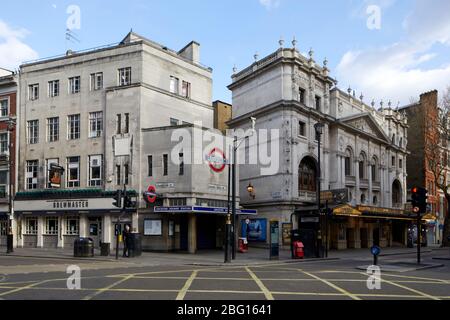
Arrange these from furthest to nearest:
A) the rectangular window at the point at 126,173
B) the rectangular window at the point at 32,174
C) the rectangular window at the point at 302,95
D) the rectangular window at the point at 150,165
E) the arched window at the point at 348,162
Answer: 1. the arched window at the point at 348,162
2. the rectangular window at the point at 302,95
3. the rectangular window at the point at 32,174
4. the rectangular window at the point at 126,173
5. the rectangular window at the point at 150,165

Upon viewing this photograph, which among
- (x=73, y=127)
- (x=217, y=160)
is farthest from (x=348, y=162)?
(x=73, y=127)

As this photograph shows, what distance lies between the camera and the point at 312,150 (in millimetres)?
41469

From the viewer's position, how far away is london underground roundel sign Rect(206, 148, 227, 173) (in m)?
32.9

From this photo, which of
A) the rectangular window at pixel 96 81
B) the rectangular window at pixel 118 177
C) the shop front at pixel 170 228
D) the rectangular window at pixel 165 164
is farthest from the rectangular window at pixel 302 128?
the rectangular window at pixel 96 81

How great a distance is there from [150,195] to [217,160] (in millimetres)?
5688

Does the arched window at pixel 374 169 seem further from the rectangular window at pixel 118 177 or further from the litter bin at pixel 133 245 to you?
the litter bin at pixel 133 245

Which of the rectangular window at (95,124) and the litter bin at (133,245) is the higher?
the rectangular window at (95,124)

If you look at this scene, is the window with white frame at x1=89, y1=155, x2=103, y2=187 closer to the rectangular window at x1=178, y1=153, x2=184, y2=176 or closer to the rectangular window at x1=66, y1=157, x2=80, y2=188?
the rectangular window at x1=66, y1=157, x2=80, y2=188

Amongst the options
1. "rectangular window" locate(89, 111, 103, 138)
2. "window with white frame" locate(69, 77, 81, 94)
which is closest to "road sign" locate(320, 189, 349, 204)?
"rectangular window" locate(89, 111, 103, 138)

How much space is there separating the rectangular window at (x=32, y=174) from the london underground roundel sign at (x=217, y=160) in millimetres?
15347

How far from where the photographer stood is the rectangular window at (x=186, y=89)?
3883 cm

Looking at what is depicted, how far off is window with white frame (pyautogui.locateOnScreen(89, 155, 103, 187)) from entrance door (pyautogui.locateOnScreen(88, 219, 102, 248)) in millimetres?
2830
